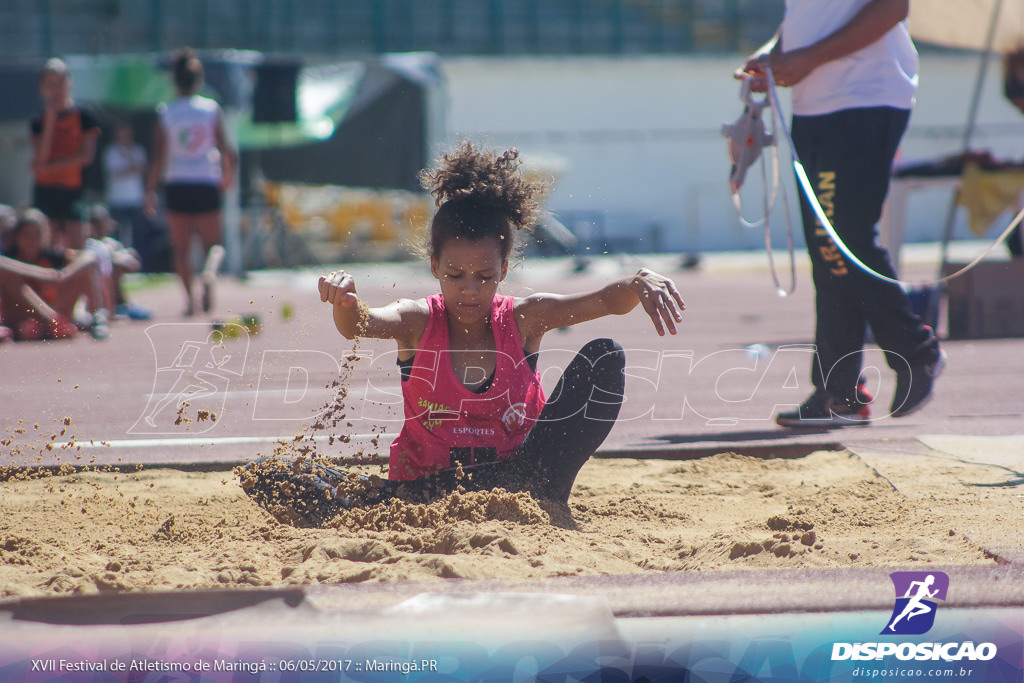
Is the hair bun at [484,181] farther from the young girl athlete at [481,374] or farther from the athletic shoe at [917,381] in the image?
the athletic shoe at [917,381]

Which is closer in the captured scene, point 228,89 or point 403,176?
point 228,89

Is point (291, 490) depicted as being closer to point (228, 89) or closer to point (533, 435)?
point (533, 435)

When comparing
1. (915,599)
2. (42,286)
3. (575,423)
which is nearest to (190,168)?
(42,286)

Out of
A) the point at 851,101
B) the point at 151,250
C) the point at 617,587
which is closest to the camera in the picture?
the point at 617,587

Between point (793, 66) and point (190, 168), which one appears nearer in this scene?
point (793, 66)

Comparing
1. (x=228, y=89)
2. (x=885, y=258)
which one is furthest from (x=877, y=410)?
(x=228, y=89)

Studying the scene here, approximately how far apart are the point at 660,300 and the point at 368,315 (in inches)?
32.8

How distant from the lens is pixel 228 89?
13805 mm

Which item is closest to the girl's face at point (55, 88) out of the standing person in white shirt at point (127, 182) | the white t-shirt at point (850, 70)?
the standing person in white shirt at point (127, 182)

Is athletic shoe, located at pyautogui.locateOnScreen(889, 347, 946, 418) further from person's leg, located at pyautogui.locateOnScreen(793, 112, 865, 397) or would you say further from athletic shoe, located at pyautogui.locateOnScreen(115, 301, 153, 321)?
athletic shoe, located at pyautogui.locateOnScreen(115, 301, 153, 321)

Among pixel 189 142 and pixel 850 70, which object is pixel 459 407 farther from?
pixel 189 142

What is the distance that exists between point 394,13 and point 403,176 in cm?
892

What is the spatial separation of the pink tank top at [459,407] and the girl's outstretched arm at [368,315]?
0.04 m

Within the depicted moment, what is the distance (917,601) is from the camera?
2086 mm
